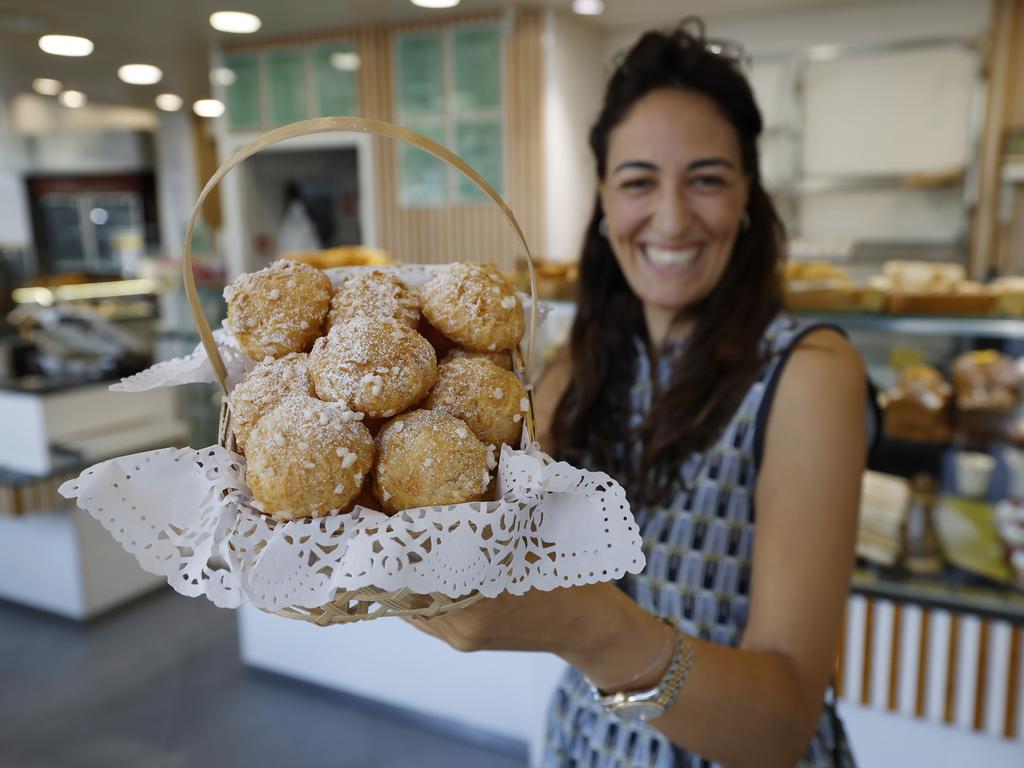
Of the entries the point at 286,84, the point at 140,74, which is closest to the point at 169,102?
the point at 140,74

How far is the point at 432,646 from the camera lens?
9.32ft

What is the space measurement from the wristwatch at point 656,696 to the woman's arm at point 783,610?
14 millimetres

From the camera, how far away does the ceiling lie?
4.92 metres

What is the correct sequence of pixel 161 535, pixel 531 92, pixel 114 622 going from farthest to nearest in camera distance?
pixel 531 92, pixel 114 622, pixel 161 535

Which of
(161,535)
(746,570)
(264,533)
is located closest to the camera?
(264,533)

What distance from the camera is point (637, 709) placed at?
0.95 m

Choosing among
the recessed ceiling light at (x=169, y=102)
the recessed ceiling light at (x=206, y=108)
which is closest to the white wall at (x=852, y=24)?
the recessed ceiling light at (x=206, y=108)

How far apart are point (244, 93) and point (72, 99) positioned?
3.39m

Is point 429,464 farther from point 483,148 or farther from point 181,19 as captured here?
point 181,19

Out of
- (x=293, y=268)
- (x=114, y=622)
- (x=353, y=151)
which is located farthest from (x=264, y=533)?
(x=353, y=151)

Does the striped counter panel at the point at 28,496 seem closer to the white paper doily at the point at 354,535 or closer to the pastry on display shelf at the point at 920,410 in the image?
the white paper doily at the point at 354,535

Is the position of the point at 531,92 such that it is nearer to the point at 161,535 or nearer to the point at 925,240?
the point at 925,240

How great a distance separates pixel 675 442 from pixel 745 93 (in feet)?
2.02

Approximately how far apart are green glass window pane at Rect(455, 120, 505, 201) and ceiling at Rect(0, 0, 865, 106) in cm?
76
